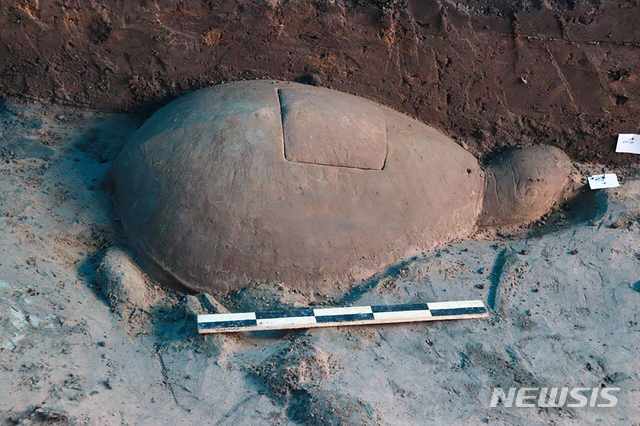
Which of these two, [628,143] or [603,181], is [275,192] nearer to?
[603,181]

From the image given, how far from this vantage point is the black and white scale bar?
3.71 meters

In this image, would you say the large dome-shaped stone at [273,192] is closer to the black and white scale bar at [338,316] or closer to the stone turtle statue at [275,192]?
the stone turtle statue at [275,192]

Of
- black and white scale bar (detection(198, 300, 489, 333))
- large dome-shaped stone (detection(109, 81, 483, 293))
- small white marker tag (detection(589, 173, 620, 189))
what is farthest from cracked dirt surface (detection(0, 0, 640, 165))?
black and white scale bar (detection(198, 300, 489, 333))

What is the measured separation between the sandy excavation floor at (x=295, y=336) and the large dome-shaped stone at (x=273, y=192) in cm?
16

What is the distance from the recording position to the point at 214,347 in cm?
362

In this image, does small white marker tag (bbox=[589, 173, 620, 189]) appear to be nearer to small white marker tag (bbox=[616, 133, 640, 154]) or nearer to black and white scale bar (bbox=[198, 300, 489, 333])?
small white marker tag (bbox=[616, 133, 640, 154])

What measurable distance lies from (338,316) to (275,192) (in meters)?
0.76

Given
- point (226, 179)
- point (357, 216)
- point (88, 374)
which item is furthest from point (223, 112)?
point (88, 374)

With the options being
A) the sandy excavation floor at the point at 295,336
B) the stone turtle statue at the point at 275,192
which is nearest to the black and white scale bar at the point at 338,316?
the sandy excavation floor at the point at 295,336

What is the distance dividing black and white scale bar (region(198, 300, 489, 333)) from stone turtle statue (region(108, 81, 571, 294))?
9.2 inches

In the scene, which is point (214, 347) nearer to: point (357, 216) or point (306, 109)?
point (357, 216)

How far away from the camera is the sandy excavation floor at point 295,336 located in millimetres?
3309

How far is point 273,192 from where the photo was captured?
3926mm

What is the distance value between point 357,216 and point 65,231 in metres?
1.69
